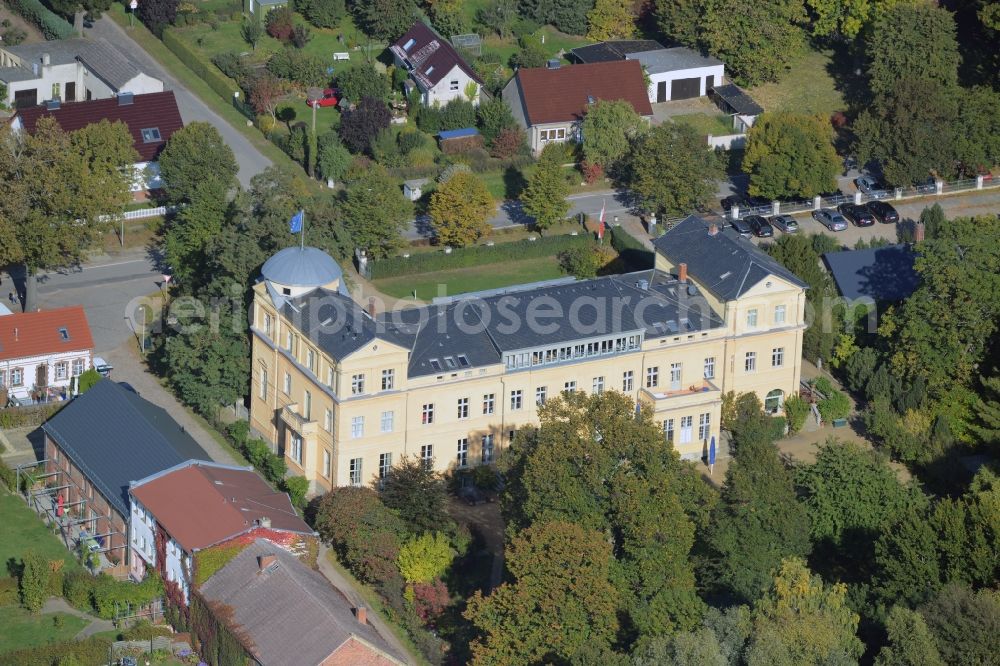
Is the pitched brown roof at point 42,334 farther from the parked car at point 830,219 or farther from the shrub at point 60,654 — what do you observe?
the parked car at point 830,219

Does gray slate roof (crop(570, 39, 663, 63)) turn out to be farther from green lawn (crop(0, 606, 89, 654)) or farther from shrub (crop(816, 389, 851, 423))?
green lawn (crop(0, 606, 89, 654))

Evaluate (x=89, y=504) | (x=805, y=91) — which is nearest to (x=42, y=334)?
(x=89, y=504)

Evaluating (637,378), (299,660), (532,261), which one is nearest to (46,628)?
(299,660)

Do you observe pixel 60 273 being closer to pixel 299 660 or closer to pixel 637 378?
pixel 637 378

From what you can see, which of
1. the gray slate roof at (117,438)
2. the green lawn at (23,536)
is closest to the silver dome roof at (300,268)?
the gray slate roof at (117,438)

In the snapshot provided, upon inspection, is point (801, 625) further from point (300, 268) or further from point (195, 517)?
point (300, 268)

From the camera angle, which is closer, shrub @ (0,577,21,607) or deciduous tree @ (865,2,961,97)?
shrub @ (0,577,21,607)

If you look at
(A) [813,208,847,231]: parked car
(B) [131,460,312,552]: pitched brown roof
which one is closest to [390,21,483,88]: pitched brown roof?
(A) [813,208,847,231]: parked car
